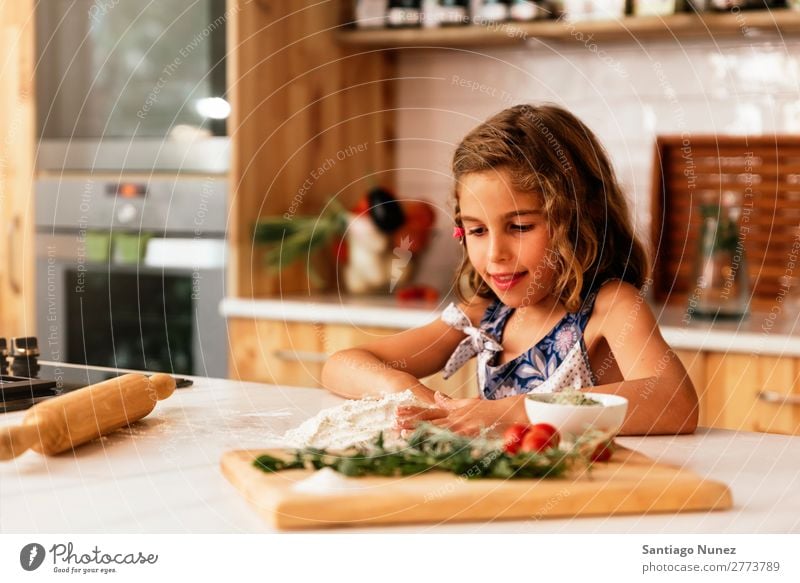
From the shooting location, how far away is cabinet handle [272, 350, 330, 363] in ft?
5.91

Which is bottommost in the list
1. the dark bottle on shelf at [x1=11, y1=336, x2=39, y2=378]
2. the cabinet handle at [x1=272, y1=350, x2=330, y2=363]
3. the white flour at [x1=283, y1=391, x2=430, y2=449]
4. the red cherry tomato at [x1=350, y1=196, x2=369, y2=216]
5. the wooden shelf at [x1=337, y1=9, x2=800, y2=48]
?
the cabinet handle at [x1=272, y1=350, x2=330, y2=363]

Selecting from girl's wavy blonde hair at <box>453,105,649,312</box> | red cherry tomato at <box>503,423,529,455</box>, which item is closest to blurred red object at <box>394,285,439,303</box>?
girl's wavy blonde hair at <box>453,105,649,312</box>

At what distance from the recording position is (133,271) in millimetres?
1943

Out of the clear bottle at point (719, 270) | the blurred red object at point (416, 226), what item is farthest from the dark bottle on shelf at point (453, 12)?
the clear bottle at point (719, 270)

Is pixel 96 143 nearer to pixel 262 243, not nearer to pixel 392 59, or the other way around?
pixel 262 243

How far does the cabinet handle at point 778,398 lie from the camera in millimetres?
1464

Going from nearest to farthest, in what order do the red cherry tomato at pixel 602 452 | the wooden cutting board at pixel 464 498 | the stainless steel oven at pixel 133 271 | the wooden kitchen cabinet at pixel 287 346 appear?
the wooden cutting board at pixel 464 498, the red cherry tomato at pixel 602 452, the wooden kitchen cabinet at pixel 287 346, the stainless steel oven at pixel 133 271

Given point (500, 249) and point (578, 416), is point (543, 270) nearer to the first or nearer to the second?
point (500, 249)

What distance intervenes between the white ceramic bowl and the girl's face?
31 centimetres

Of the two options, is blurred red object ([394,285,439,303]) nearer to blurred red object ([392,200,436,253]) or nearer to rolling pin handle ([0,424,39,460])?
Result: blurred red object ([392,200,436,253])

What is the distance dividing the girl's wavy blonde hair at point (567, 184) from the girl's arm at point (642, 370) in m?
0.04

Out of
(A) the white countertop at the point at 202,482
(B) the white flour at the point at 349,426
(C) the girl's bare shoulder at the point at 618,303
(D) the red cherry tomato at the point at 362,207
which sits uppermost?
(D) the red cherry tomato at the point at 362,207

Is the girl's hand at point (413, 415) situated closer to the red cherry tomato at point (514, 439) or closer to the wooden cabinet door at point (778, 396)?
the red cherry tomato at point (514, 439)

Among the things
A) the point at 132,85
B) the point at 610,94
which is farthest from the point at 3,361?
the point at 610,94
